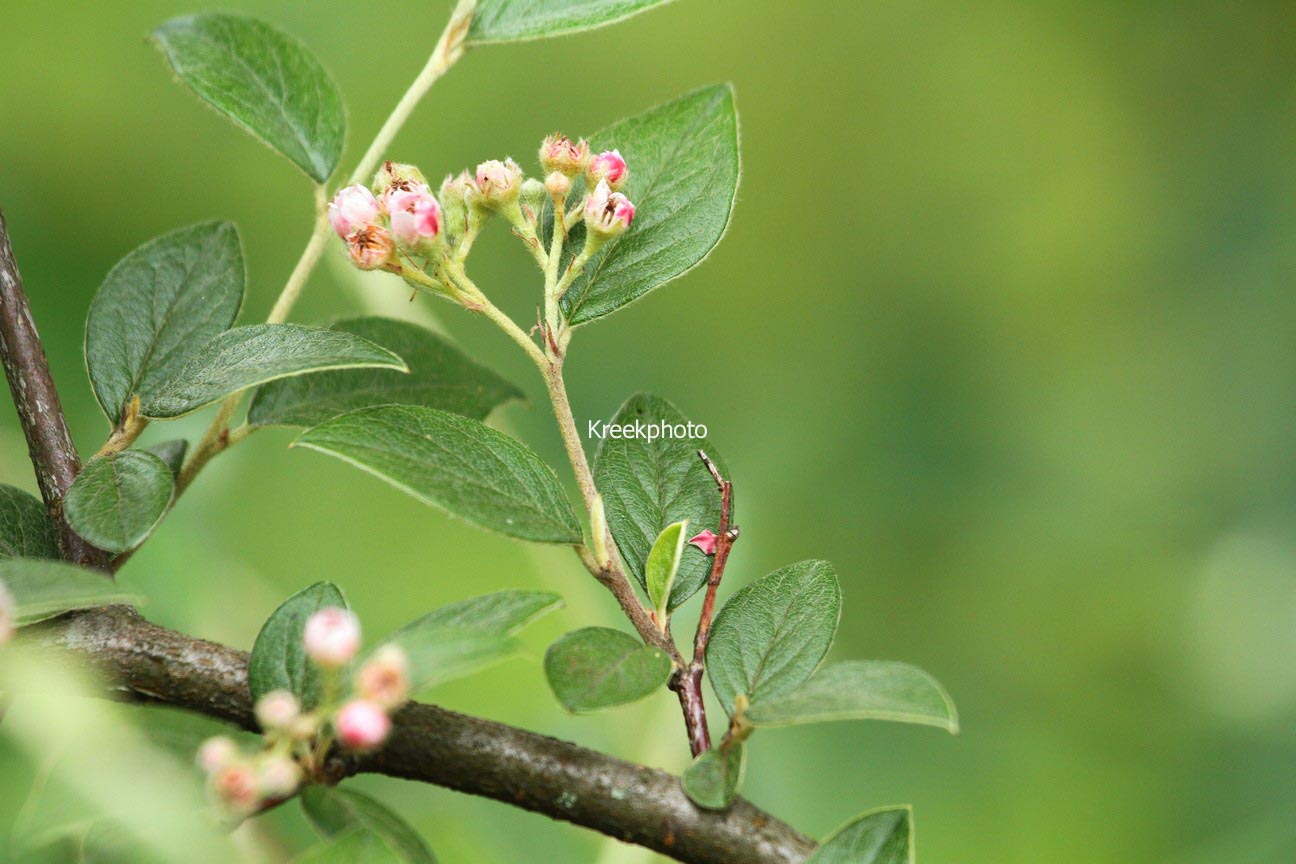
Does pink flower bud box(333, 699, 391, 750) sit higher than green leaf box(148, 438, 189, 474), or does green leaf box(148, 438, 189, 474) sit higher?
pink flower bud box(333, 699, 391, 750)

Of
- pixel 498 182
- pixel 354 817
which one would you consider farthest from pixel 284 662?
pixel 498 182

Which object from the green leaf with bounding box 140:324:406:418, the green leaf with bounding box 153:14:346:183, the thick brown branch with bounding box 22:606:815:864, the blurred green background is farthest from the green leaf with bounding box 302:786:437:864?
the blurred green background

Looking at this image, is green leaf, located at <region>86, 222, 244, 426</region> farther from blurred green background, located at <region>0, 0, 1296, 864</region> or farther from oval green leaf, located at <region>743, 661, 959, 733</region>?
blurred green background, located at <region>0, 0, 1296, 864</region>

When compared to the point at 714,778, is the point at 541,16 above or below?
above

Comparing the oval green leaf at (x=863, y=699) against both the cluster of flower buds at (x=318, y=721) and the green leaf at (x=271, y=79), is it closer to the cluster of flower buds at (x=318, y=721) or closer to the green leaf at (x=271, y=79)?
the cluster of flower buds at (x=318, y=721)

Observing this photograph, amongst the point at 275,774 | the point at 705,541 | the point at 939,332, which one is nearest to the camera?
the point at 275,774

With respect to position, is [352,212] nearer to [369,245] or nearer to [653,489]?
[369,245]

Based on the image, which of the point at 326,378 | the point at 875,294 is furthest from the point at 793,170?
the point at 326,378
